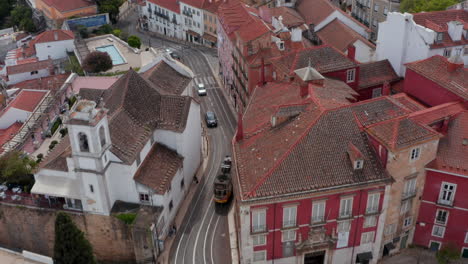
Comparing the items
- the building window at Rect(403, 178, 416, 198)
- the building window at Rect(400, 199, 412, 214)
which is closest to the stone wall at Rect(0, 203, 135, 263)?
the building window at Rect(400, 199, 412, 214)

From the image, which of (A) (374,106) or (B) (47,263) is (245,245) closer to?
(A) (374,106)

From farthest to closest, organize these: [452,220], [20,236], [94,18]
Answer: [94,18]
[20,236]
[452,220]

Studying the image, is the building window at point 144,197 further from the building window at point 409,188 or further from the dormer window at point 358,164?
the building window at point 409,188

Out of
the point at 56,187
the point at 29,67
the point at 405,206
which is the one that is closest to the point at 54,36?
the point at 29,67

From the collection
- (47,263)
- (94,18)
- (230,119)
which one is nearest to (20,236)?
(47,263)

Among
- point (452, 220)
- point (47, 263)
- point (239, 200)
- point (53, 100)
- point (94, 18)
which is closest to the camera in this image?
point (239, 200)

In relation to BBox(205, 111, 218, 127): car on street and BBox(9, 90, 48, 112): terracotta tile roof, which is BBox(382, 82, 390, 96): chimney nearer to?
BBox(205, 111, 218, 127): car on street
